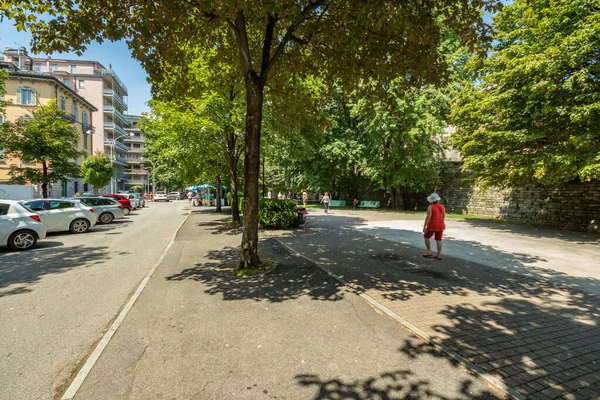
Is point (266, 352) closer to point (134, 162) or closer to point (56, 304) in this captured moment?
point (56, 304)

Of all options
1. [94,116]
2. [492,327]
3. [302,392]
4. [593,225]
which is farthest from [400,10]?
[94,116]

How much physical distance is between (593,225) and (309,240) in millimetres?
14346

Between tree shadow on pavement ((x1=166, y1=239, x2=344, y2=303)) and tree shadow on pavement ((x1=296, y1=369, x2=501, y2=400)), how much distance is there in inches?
90.9

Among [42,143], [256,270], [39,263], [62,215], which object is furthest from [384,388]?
[42,143]

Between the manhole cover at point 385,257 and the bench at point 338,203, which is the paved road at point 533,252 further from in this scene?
the bench at point 338,203

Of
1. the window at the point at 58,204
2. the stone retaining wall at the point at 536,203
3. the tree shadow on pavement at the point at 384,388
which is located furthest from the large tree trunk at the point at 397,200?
the tree shadow on pavement at the point at 384,388

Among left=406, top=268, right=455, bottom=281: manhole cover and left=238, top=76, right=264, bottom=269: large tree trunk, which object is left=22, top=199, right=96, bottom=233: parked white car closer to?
left=238, top=76, right=264, bottom=269: large tree trunk

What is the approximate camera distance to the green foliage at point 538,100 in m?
12.0

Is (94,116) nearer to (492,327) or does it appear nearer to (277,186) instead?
(277,186)

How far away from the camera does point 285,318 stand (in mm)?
4656

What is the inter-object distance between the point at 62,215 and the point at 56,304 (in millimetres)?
10393

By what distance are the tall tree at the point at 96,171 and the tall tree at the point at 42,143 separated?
13.5 metres

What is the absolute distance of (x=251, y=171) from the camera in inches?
285

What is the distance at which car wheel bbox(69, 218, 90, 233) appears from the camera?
46.1ft
